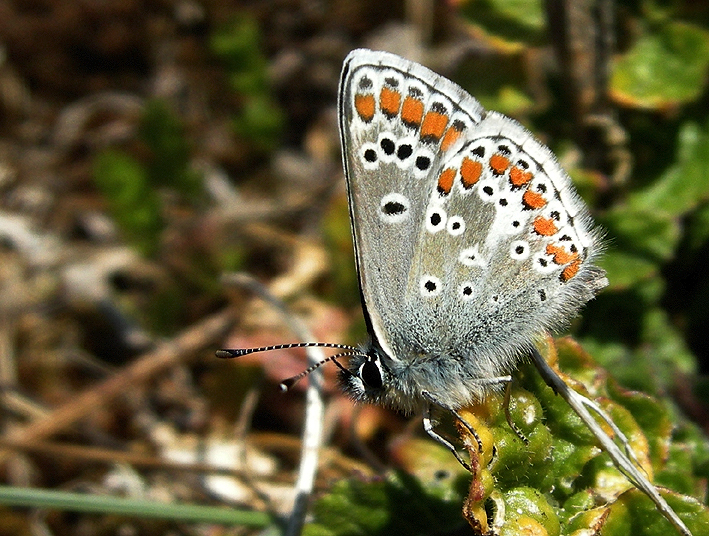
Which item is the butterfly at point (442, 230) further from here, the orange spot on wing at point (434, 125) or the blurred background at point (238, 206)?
the blurred background at point (238, 206)

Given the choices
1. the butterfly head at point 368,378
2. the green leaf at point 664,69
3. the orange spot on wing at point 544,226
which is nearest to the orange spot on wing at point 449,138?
the orange spot on wing at point 544,226

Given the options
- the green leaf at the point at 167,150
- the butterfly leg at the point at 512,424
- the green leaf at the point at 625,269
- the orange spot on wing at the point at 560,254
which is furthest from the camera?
the green leaf at the point at 167,150

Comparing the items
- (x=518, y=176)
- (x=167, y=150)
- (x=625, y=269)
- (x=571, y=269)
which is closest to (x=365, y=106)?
(x=518, y=176)

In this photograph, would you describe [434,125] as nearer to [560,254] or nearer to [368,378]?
[560,254]

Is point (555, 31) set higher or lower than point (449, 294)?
higher

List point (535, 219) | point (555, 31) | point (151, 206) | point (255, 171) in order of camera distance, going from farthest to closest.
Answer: point (255, 171) → point (151, 206) → point (555, 31) → point (535, 219)

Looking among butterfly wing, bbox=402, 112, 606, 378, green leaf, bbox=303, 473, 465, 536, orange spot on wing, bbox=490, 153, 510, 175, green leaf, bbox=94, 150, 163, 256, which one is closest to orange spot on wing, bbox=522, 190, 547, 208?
butterfly wing, bbox=402, 112, 606, 378

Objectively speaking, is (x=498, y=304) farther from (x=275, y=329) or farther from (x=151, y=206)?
(x=151, y=206)

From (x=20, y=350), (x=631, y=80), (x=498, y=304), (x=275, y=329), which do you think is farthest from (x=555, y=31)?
(x=20, y=350)
